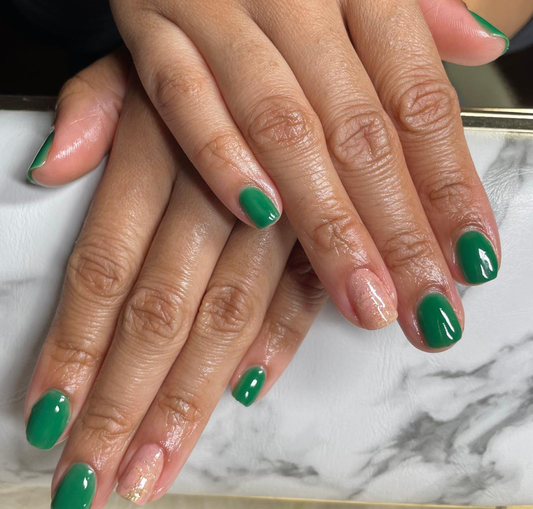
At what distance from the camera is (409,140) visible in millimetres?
510

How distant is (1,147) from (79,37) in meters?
0.37

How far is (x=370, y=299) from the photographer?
0.45 metres

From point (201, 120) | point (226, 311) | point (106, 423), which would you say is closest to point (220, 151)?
point (201, 120)

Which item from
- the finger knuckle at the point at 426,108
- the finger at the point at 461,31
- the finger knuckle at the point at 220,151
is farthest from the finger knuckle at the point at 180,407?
the finger at the point at 461,31

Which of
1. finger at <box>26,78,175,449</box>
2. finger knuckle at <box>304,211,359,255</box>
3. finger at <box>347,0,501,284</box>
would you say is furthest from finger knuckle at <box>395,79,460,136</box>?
finger at <box>26,78,175,449</box>

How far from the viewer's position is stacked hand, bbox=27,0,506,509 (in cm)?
47

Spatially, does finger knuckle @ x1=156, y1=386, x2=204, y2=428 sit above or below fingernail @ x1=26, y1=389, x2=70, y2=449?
below

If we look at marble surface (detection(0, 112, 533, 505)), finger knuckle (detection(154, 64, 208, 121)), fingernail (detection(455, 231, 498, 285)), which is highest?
finger knuckle (detection(154, 64, 208, 121))

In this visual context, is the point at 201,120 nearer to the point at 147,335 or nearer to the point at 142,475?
the point at 147,335

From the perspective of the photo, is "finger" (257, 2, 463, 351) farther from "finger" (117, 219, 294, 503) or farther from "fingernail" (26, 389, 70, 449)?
"fingernail" (26, 389, 70, 449)

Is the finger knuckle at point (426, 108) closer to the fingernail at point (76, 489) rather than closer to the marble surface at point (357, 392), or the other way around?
the marble surface at point (357, 392)

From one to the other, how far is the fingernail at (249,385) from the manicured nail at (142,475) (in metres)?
0.09

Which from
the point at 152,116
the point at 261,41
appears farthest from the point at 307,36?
the point at 152,116

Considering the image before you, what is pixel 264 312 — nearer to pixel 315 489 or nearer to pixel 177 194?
pixel 177 194
